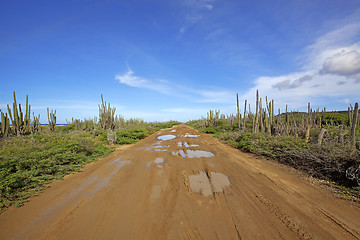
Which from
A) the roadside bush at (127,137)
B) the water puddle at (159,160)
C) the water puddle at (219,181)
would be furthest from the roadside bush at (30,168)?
the water puddle at (219,181)

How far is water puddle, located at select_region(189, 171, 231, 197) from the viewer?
3.91 metres

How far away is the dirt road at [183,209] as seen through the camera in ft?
8.32

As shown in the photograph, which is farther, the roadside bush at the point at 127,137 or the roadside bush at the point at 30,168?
the roadside bush at the point at 127,137

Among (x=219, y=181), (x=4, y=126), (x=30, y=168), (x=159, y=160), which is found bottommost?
(x=219, y=181)

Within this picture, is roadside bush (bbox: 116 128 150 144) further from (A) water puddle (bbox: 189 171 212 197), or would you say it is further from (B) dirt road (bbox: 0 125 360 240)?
(A) water puddle (bbox: 189 171 212 197)

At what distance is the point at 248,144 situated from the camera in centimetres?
854

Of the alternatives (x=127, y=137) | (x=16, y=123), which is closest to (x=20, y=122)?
(x=16, y=123)

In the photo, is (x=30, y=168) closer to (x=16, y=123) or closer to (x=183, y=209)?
(x=183, y=209)

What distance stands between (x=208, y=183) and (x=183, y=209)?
142 cm

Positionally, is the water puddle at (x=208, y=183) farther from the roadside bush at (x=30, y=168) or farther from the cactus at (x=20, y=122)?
the cactus at (x=20, y=122)

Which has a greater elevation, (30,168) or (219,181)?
(30,168)

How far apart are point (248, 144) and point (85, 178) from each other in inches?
298

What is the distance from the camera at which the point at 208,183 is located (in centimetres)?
434

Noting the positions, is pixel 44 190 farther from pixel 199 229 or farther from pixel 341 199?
pixel 341 199
